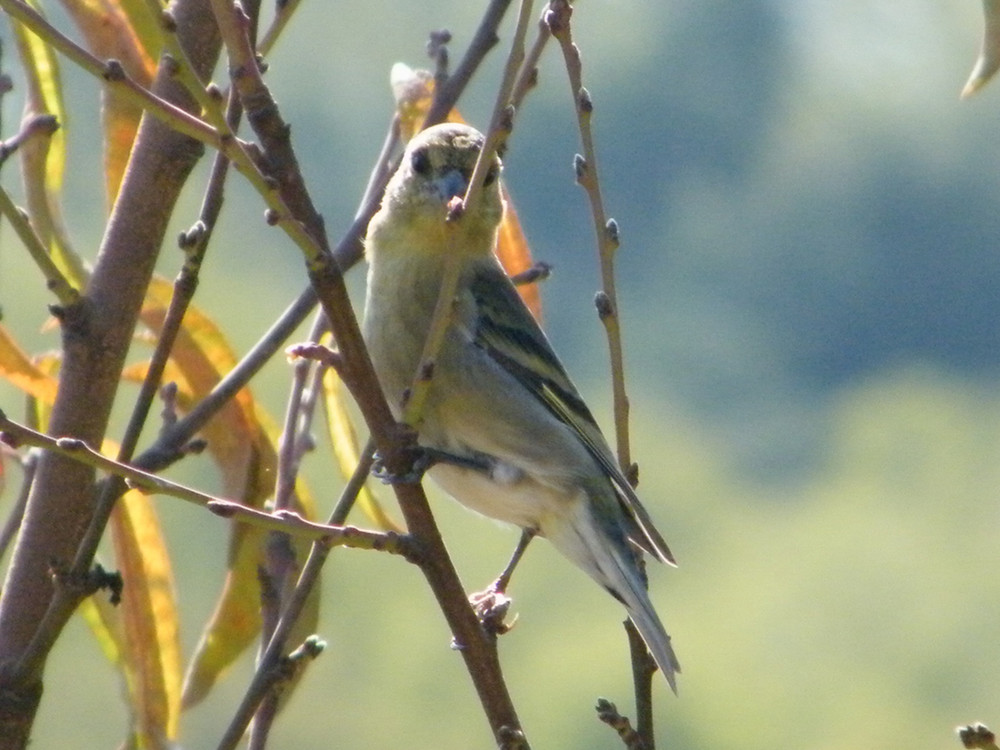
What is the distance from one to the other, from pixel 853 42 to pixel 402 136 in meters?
38.8

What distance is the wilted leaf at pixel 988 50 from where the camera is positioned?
73.5 inches

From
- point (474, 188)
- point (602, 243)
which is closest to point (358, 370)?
point (474, 188)

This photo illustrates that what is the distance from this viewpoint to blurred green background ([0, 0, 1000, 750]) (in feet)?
84.8

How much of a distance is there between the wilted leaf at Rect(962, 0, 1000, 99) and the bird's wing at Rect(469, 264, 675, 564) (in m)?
1.62

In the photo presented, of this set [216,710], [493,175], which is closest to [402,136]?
[493,175]

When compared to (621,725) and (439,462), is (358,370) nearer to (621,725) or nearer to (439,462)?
(621,725)

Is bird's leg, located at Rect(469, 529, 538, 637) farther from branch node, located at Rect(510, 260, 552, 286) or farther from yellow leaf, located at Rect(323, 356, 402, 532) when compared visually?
branch node, located at Rect(510, 260, 552, 286)

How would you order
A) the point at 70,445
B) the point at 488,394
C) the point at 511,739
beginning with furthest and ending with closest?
the point at 488,394 < the point at 511,739 < the point at 70,445

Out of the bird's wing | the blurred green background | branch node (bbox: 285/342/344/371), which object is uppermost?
the blurred green background

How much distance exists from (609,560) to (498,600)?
0.39 m

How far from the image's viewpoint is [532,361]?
354cm

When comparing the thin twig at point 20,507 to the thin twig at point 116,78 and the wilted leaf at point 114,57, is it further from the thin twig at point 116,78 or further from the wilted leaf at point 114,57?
the thin twig at point 116,78

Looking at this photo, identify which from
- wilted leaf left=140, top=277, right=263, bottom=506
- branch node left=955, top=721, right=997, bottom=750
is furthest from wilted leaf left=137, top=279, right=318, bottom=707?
branch node left=955, top=721, right=997, bottom=750

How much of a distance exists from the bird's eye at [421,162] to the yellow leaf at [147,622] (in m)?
1.18
